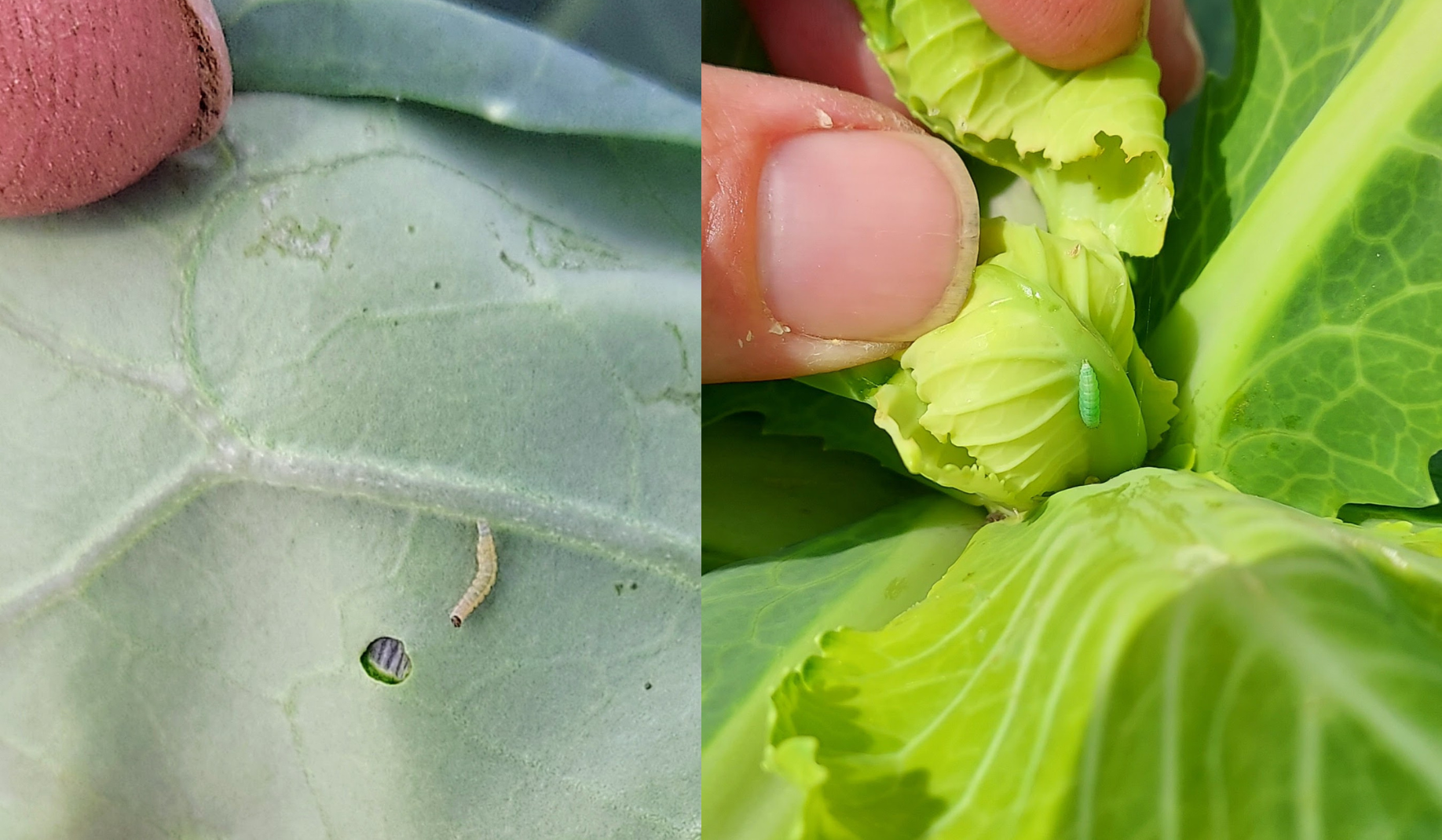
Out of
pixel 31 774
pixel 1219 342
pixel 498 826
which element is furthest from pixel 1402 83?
pixel 31 774

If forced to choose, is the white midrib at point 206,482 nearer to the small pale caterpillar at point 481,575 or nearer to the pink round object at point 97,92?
the small pale caterpillar at point 481,575

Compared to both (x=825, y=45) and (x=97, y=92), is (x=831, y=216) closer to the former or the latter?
(x=825, y=45)

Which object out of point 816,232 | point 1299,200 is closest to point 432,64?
point 816,232

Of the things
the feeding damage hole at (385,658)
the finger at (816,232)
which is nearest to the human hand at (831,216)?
the finger at (816,232)

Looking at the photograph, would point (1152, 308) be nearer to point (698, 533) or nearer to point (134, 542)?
point (698, 533)

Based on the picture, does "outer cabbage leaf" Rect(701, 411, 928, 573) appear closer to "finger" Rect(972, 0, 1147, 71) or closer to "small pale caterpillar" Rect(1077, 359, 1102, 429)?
"small pale caterpillar" Rect(1077, 359, 1102, 429)
